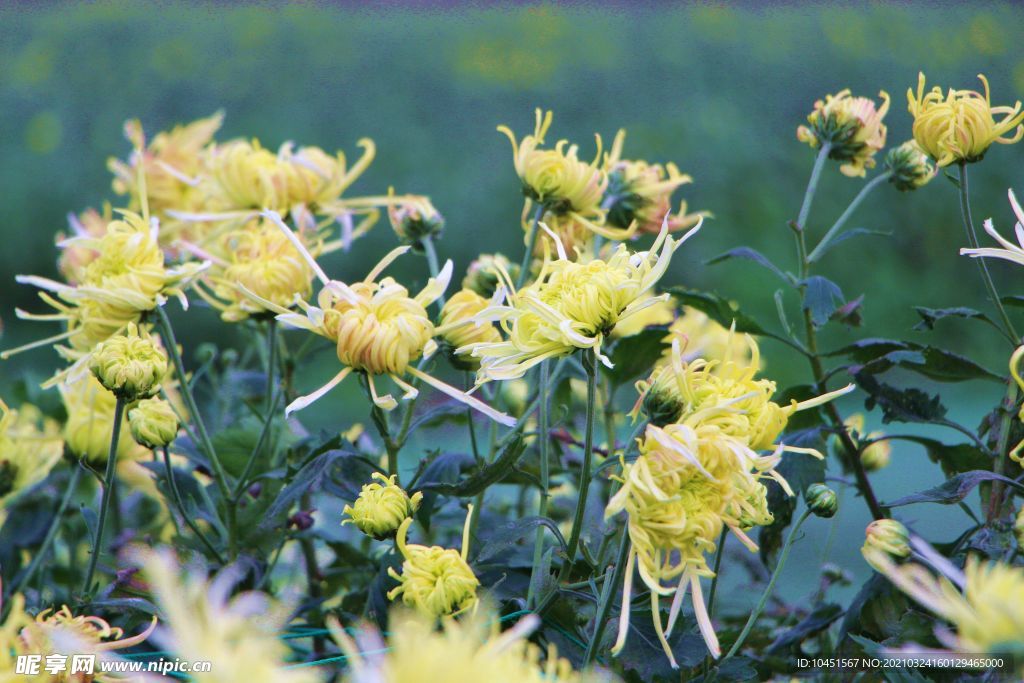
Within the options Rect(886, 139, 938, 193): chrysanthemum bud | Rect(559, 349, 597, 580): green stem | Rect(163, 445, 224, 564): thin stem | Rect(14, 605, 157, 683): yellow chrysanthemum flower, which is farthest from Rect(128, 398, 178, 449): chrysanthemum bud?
Rect(886, 139, 938, 193): chrysanthemum bud

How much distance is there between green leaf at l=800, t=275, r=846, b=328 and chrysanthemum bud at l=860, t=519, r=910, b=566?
4.7 inches

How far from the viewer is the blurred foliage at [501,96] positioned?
2.06 m

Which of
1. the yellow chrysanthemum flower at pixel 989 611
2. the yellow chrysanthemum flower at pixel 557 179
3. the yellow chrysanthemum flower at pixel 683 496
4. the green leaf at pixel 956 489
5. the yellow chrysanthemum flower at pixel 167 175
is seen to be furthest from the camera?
the yellow chrysanthemum flower at pixel 167 175

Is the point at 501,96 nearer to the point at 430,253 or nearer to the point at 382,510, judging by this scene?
the point at 430,253

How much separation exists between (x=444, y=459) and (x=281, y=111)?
1919mm

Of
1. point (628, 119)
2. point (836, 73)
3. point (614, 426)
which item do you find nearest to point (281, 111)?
point (628, 119)

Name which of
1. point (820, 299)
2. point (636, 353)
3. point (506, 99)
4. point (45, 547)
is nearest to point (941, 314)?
point (820, 299)

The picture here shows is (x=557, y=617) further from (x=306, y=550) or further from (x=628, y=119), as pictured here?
(x=628, y=119)

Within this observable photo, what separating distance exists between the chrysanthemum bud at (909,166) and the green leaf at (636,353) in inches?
7.5

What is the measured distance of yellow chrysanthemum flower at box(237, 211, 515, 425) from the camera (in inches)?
19.1

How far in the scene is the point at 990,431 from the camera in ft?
1.89

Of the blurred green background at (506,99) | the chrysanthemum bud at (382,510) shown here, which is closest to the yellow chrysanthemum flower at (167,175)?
the chrysanthemum bud at (382,510)

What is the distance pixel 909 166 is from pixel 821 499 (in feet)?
0.83

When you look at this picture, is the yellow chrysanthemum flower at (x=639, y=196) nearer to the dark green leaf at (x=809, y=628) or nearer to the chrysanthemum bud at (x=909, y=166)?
the chrysanthemum bud at (x=909, y=166)
